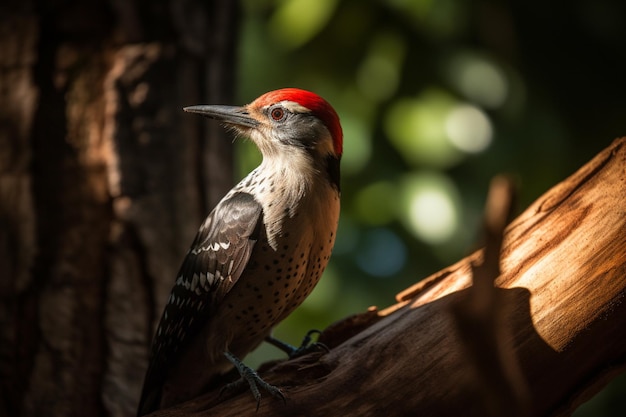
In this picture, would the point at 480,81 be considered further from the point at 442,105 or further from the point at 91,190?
the point at 91,190

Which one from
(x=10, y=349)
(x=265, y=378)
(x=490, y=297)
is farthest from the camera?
(x=10, y=349)

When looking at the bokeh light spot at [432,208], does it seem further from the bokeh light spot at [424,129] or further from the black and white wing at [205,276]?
the black and white wing at [205,276]

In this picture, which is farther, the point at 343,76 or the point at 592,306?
the point at 343,76

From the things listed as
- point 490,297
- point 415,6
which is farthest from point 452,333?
point 415,6

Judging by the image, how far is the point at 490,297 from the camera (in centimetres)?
133

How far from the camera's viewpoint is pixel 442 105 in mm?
5043

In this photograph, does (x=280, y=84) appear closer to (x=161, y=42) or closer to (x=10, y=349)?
(x=161, y=42)

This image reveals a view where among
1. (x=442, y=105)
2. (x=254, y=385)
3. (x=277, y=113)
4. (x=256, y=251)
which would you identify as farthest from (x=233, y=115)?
(x=442, y=105)

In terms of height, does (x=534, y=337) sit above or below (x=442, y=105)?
below

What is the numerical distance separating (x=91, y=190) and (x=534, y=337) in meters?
2.41

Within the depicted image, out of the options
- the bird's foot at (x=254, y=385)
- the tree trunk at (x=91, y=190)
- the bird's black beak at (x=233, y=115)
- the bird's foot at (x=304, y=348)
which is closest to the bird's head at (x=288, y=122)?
the bird's black beak at (x=233, y=115)

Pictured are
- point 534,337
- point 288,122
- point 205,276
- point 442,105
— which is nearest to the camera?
point 534,337

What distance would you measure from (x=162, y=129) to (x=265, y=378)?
5.66 feet

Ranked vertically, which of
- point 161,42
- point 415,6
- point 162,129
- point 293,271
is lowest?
point 293,271
